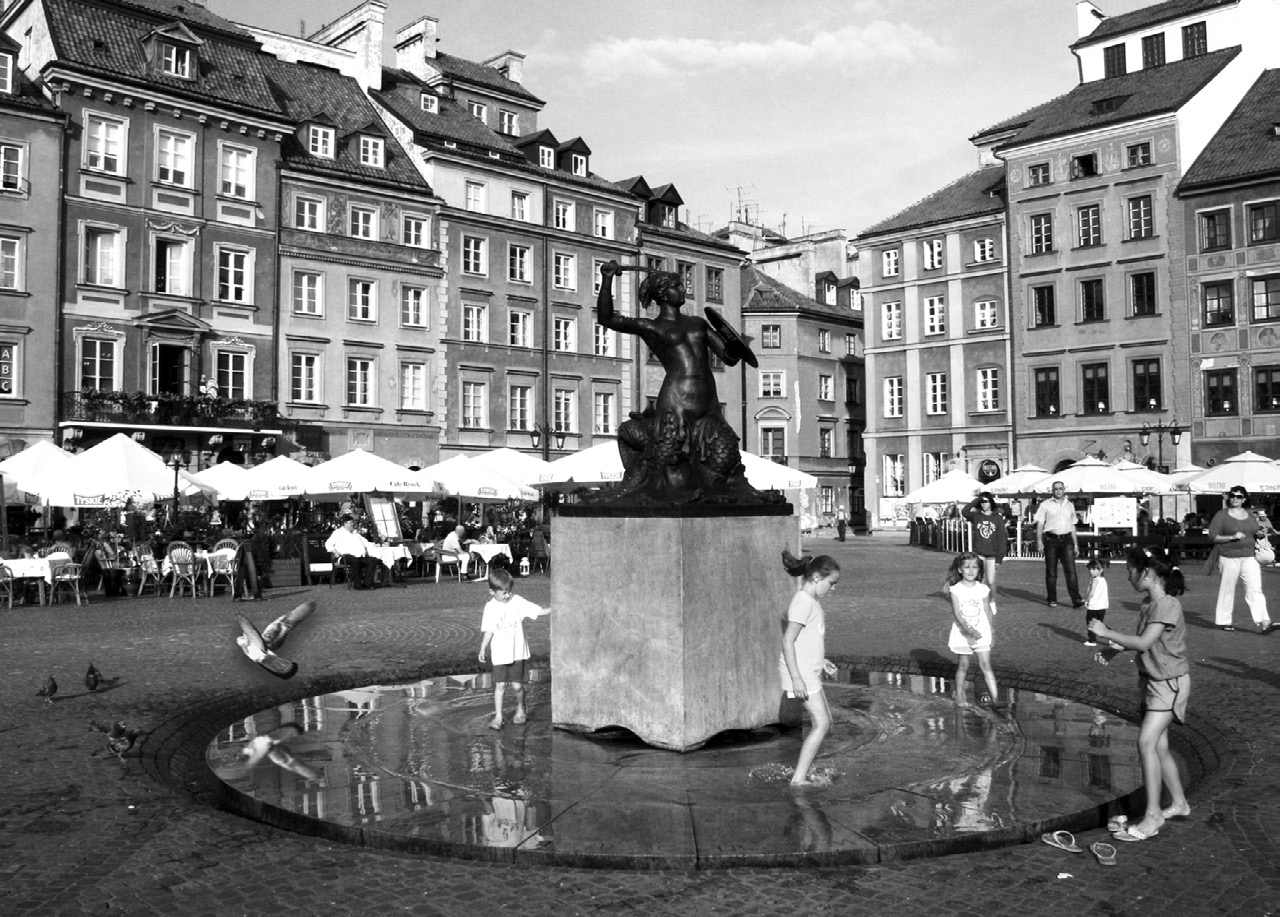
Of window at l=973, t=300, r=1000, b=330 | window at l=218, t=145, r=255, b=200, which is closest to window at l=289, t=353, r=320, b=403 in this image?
window at l=218, t=145, r=255, b=200

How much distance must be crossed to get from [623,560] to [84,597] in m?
16.4

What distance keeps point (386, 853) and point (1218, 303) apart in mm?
41501

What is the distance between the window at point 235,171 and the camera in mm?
37656

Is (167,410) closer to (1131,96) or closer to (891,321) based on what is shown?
(891,321)

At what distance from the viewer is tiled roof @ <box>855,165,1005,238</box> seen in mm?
48031

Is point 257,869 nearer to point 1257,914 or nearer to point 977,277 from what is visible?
point 1257,914

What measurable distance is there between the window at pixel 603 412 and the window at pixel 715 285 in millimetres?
8777

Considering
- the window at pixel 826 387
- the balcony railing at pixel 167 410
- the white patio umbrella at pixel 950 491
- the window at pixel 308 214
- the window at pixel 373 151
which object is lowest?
the white patio umbrella at pixel 950 491

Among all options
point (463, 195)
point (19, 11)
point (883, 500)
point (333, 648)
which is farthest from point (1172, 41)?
point (333, 648)

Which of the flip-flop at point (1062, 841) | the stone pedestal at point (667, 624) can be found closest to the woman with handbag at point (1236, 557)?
the stone pedestal at point (667, 624)

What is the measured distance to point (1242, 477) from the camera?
89.2 ft

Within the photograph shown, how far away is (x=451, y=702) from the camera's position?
9734mm

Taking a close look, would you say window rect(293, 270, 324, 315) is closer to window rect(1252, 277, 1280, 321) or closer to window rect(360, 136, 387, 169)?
window rect(360, 136, 387, 169)

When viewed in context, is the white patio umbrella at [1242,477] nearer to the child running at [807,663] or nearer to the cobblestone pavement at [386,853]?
the cobblestone pavement at [386,853]
